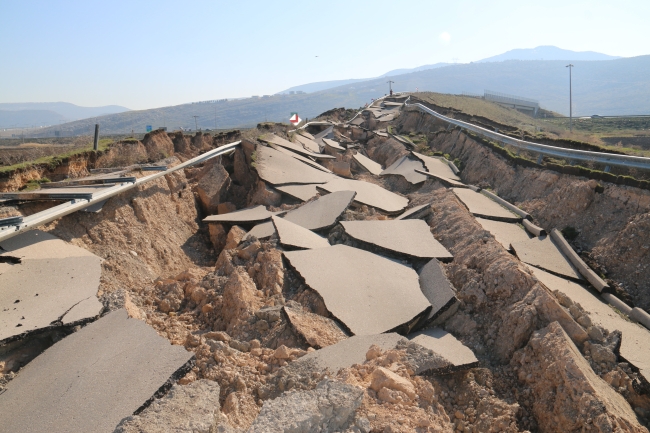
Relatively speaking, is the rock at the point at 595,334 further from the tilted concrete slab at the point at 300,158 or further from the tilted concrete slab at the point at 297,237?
the tilted concrete slab at the point at 300,158

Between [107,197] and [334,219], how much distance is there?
3531 mm

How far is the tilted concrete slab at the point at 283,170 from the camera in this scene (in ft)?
33.1

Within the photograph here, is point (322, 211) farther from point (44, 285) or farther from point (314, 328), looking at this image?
point (44, 285)

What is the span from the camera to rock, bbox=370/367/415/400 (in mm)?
3137

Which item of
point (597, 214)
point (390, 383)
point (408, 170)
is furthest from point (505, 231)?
point (408, 170)

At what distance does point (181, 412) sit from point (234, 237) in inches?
178

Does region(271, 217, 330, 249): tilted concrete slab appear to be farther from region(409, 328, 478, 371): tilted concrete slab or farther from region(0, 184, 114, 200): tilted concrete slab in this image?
region(0, 184, 114, 200): tilted concrete slab

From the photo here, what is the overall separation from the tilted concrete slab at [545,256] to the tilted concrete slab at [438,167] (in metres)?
5.31

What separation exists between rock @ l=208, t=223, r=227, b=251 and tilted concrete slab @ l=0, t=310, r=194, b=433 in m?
4.12

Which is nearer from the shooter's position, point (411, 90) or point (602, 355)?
point (602, 355)

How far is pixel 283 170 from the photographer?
10742mm

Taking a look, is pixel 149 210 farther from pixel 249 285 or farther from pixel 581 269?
pixel 581 269

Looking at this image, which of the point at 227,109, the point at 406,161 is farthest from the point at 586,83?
the point at 406,161

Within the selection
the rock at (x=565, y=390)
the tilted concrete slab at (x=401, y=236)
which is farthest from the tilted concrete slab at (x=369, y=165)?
the rock at (x=565, y=390)
